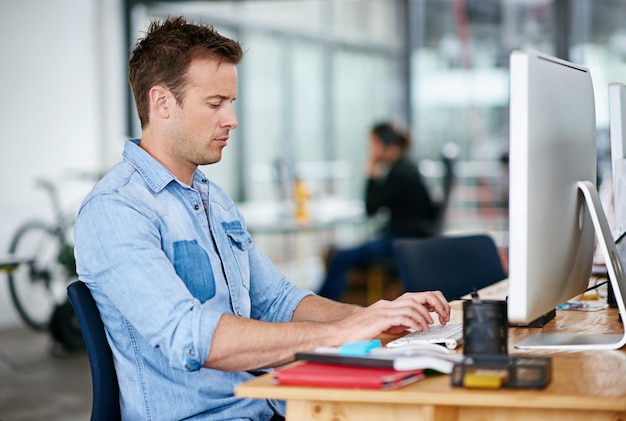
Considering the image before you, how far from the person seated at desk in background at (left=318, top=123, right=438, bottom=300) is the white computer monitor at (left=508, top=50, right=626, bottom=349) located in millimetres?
4331

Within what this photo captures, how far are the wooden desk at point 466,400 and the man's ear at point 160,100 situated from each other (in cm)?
71

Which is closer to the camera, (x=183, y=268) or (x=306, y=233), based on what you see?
(x=183, y=268)

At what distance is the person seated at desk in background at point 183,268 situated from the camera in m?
1.69

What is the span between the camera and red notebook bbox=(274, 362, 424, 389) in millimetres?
1415

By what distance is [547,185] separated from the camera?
61.8 inches

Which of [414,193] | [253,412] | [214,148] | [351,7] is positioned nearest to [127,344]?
[253,412]

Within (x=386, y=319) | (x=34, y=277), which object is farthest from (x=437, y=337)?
(x=34, y=277)

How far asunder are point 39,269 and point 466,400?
198 inches

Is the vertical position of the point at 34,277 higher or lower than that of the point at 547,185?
lower

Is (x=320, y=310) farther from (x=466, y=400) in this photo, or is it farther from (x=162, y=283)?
(x=466, y=400)

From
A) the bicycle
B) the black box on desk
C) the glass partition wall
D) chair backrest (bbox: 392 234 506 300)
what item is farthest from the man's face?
the glass partition wall

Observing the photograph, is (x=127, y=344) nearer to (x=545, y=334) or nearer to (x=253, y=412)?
(x=253, y=412)

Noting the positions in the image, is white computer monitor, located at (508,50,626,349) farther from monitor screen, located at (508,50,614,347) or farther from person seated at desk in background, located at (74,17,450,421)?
person seated at desk in background, located at (74,17,450,421)

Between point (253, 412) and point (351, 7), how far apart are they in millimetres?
6543
